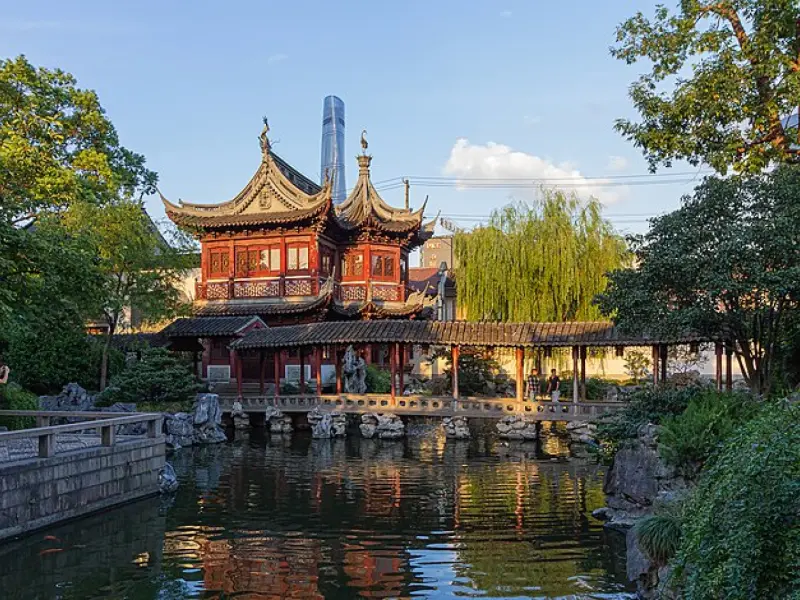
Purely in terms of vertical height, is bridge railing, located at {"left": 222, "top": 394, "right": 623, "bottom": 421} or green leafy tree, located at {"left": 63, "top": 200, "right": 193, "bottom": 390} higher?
green leafy tree, located at {"left": 63, "top": 200, "right": 193, "bottom": 390}

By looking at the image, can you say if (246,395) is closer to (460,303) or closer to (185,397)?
(185,397)

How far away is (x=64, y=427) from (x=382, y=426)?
11522 millimetres

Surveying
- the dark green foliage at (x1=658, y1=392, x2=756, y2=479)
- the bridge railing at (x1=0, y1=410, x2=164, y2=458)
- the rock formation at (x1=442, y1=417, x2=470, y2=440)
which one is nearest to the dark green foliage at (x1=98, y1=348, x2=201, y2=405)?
the rock formation at (x1=442, y1=417, x2=470, y2=440)

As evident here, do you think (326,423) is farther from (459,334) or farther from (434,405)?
(459,334)

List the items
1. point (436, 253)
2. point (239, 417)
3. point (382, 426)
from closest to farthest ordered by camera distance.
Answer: point (382, 426) < point (239, 417) < point (436, 253)

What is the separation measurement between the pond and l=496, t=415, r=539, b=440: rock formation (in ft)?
13.1

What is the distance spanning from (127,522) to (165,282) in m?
13.0

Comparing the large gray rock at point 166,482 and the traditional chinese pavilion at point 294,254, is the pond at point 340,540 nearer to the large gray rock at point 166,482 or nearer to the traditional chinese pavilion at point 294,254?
the large gray rock at point 166,482

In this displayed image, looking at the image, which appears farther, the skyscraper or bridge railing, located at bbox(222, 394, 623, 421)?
the skyscraper

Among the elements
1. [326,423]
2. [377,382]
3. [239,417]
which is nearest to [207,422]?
[239,417]

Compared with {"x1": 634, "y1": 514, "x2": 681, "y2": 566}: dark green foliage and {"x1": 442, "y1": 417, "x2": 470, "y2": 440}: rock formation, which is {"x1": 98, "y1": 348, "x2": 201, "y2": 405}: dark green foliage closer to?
{"x1": 442, "y1": 417, "x2": 470, "y2": 440}: rock formation

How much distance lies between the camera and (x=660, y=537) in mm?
6840

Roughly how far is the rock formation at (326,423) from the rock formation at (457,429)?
299 centimetres

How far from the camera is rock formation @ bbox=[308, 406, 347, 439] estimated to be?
20.8 meters
